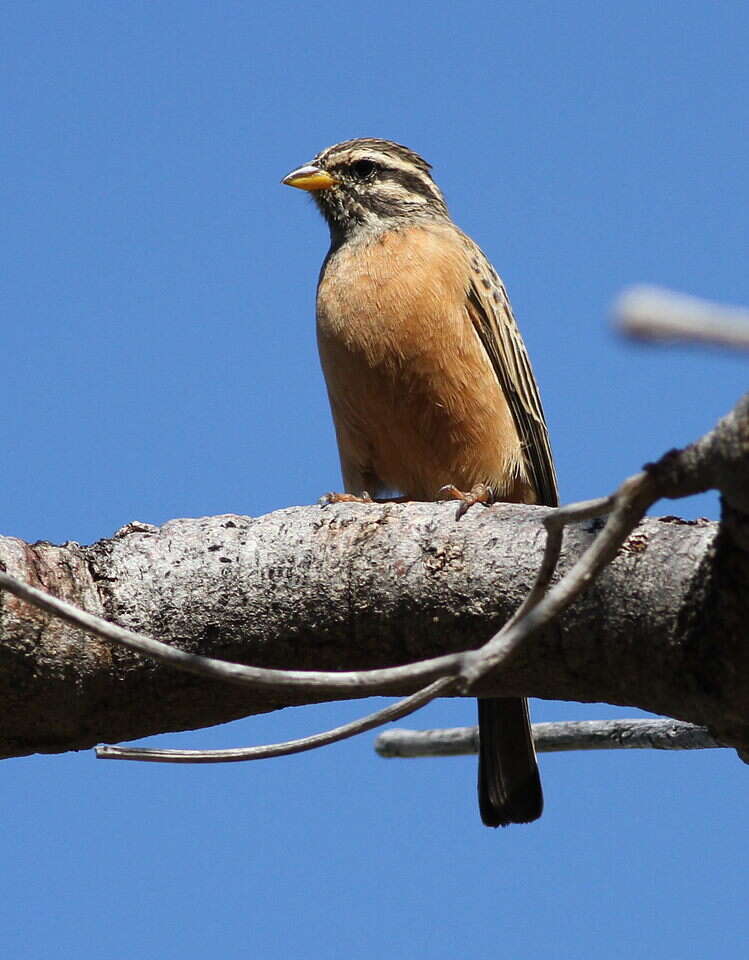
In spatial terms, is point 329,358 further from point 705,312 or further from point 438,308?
point 705,312

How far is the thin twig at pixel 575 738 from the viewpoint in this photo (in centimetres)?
454

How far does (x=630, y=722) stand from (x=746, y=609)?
1921mm

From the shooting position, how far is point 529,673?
3.29 metres

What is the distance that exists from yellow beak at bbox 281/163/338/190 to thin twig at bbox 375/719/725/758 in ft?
12.1

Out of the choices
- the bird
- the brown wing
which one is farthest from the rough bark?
the brown wing

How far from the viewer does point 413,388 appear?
239 inches

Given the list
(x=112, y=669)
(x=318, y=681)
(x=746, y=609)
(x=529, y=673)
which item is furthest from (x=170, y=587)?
(x=746, y=609)

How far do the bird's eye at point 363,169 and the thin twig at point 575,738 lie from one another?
148 inches

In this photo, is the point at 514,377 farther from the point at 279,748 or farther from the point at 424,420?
the point at 279,748

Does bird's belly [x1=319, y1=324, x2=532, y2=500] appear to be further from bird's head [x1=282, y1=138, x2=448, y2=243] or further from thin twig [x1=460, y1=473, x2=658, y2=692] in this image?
thin twig [x1=460, y1=473, x2=658, y2=692]

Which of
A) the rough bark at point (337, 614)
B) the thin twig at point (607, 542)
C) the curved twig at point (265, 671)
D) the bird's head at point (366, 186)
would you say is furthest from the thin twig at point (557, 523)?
the bird's head at point (366, 186)

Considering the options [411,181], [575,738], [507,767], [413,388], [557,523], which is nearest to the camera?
[557,523]

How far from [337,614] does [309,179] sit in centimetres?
457

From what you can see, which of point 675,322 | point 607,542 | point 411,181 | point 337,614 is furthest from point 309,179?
point 675,322
